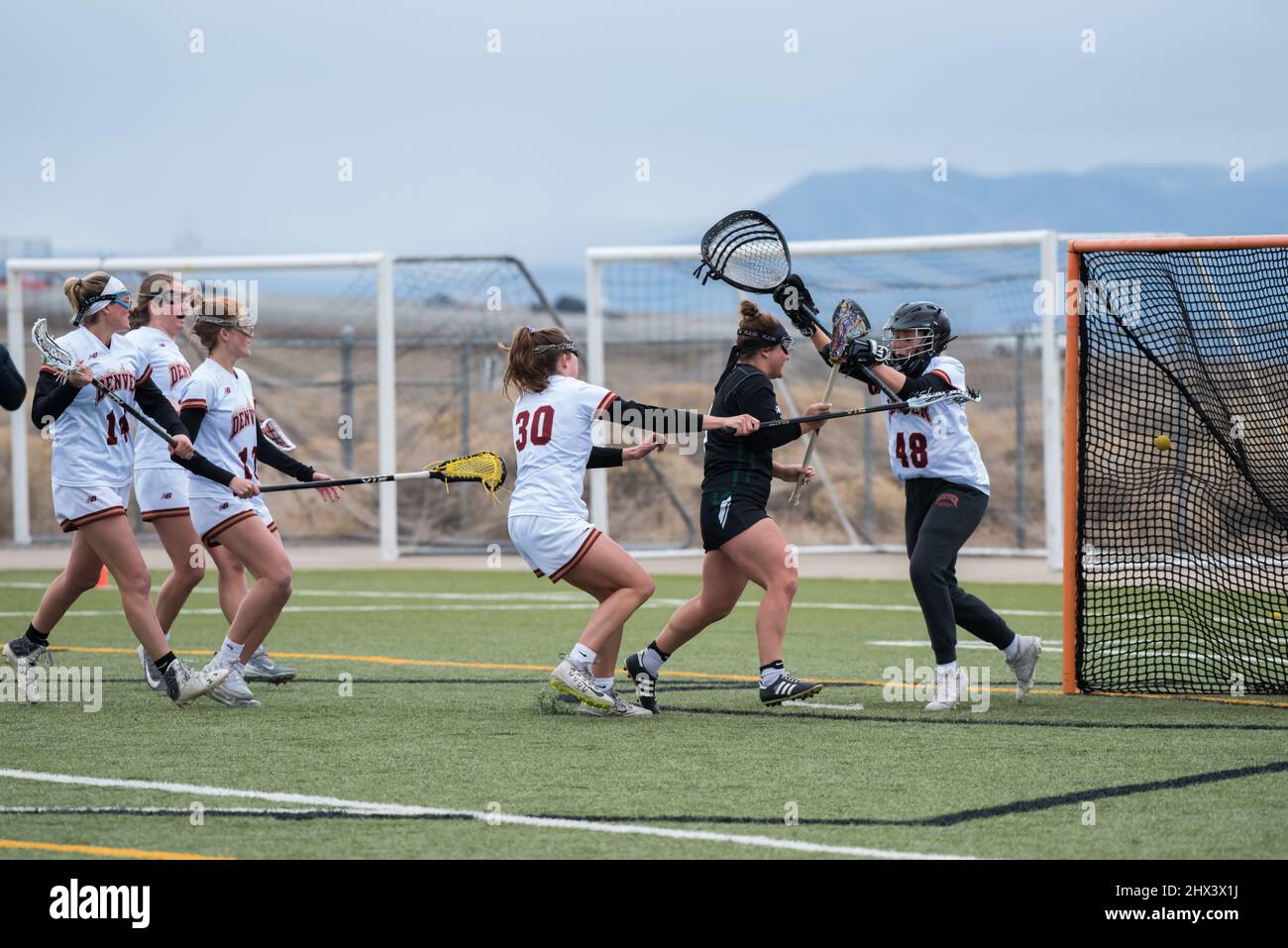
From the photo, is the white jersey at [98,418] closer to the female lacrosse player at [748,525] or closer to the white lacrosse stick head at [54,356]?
the white lacrosse stick head at [54,356]

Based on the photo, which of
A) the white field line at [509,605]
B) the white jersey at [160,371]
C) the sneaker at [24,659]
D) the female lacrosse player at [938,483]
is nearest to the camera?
the female lacrosse player at [938,483]

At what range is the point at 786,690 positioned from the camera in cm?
888

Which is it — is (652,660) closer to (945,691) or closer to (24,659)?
(945,691)

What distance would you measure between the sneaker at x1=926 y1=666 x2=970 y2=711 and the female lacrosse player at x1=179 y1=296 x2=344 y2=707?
3.24m

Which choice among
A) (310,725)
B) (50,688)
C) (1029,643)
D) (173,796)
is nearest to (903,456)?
(1029,643)

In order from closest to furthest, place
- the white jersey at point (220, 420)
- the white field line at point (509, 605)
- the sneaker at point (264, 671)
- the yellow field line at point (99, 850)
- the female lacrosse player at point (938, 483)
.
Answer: the yellow field line at point (99, 850) → the female lacrosse player at point (938, 483) → the white jersey at point (220, 420) → the sneaker at point (264, 671) → the white field line at point (509, 605)

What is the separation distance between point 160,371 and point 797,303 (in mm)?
3445

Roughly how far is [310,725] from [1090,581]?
442 cm

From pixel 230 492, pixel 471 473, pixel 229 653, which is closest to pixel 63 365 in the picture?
pixel 230 492

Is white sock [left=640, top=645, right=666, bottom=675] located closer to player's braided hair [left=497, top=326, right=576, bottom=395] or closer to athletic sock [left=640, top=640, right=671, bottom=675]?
athletic sock [left=640, top=640, right=671, bottom=675]

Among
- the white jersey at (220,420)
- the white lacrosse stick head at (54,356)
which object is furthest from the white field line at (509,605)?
the white lacrosse stick head at (54,356)

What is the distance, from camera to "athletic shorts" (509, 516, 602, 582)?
335 inches

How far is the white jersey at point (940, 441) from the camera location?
8.99 metres

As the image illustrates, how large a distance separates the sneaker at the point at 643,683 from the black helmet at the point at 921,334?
6.47ft
